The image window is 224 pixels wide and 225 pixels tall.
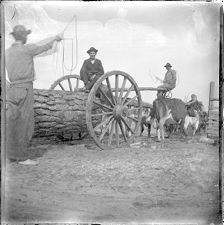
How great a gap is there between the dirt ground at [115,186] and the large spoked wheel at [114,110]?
0.25m

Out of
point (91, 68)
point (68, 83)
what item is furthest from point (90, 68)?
point (68, 83)

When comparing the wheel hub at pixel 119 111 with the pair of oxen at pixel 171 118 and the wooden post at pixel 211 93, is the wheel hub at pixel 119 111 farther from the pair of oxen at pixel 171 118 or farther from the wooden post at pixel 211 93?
the wooden post at pixel 211 93

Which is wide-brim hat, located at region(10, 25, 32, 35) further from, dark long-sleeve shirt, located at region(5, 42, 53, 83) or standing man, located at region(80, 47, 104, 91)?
standing man, located at region(80, 47, 104, 91)

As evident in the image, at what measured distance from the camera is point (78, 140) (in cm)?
386

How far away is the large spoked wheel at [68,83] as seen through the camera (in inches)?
143

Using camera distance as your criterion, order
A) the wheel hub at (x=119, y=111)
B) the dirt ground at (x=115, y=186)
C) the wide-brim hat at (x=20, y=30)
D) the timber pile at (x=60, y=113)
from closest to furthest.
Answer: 1. the dirt ground at (x=115, y=186)
2. the wide-brim hat at (x=20, y=30)
3. the timber pile at (x=60, y=113)
4. the wheel hub at (x=119, y=111)

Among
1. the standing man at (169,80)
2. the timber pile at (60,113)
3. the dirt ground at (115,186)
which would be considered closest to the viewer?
the dirt ground at (115,186)

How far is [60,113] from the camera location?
13.3ft

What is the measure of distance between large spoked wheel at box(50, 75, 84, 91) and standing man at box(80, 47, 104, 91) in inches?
2.5

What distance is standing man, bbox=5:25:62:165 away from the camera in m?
3.52

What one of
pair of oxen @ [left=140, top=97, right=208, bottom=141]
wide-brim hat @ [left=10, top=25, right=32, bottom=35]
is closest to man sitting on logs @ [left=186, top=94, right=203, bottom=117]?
pair of oxen @ [left=140, top=97, right=208, bottom=141]

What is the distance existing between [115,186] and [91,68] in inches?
42.5

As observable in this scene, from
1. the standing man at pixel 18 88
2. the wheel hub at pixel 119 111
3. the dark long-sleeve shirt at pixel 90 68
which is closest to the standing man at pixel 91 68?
the dark long-sleeve shirt at pixel 90 68

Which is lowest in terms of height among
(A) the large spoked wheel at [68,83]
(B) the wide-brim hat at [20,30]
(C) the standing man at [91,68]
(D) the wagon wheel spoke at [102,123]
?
(D) the wagon wheel spoke at [102,123]
